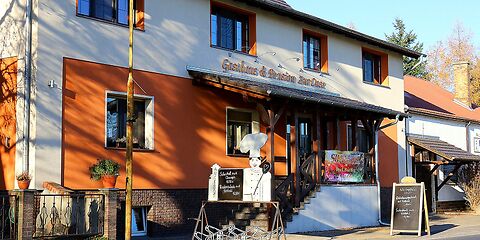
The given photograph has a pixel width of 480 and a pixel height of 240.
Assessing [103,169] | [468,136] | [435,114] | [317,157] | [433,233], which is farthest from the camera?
[468,136]

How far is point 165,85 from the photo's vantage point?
18.3 meters

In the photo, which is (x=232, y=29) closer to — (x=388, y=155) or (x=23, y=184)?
(x=23, y=184)

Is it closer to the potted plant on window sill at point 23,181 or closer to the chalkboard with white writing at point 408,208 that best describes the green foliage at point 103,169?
the potted plant on window sill at point 23,181

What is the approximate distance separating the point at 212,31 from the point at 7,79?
6477mm

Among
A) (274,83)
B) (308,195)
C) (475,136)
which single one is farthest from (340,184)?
(475,136)

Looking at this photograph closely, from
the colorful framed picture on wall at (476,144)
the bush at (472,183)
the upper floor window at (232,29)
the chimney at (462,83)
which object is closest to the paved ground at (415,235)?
the bush at (472,183)

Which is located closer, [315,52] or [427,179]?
[315,52]

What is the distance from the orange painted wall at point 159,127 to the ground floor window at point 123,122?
21 cm

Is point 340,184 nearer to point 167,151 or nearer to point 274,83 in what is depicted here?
point 274,83

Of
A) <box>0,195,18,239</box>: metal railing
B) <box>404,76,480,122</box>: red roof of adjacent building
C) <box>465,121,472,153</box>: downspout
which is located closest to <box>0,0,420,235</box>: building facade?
<box>0,195,18,239</box>: metal railing

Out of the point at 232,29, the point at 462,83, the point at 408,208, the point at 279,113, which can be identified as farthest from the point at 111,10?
the point at 462,83

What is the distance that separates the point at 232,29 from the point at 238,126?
3.09m

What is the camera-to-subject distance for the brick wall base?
17.3m

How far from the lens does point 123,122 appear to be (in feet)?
57.4
